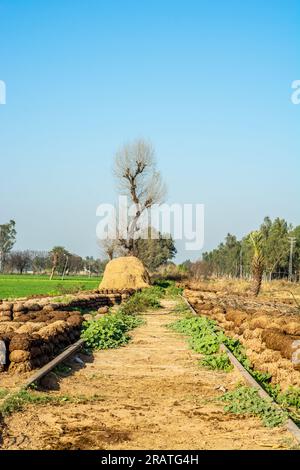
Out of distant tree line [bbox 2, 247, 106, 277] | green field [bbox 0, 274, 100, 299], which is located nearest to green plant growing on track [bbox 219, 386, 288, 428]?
green field [bbox 0, 274, 100, 299]

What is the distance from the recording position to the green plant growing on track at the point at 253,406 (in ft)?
19.9

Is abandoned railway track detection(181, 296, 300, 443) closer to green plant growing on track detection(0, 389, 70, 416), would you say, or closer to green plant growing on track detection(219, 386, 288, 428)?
green plant growing on track detection(219, 386, 288, 428)

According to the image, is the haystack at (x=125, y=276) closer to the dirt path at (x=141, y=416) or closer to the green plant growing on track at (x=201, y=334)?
the green plant growing on track at (x=201, y=334)

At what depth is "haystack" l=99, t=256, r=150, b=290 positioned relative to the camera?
35000 millimetres

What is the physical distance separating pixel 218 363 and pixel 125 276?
84.0 ft

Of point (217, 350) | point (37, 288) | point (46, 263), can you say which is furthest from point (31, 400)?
point (46, 263)

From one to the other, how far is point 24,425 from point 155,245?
240 ft

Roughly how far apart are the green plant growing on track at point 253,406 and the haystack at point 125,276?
89.4 feet

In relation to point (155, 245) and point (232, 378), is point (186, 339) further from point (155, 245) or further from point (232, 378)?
point (155, 245)

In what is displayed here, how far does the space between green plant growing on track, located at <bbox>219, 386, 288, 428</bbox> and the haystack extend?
27.3 metres

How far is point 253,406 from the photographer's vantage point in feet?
21.8

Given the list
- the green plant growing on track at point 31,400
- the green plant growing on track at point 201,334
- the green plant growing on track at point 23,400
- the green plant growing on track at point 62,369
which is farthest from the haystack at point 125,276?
the green plant growing on track at point 23,400
